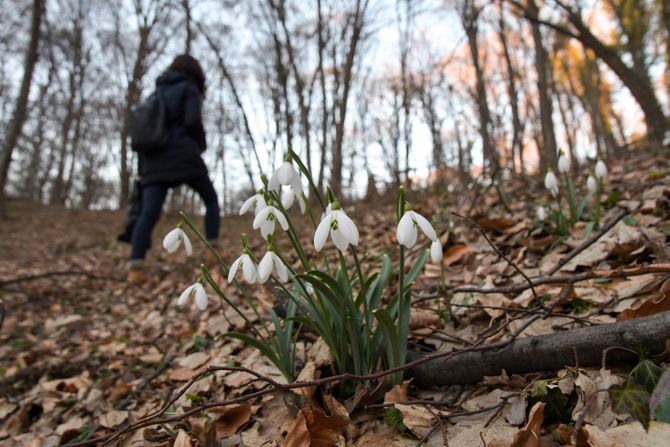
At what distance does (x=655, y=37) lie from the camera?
Answer: 38.5ft

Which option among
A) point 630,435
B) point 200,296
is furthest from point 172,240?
point 630,435

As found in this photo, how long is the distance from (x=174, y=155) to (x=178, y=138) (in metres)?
0.17

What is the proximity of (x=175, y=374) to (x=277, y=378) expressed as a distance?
647mm

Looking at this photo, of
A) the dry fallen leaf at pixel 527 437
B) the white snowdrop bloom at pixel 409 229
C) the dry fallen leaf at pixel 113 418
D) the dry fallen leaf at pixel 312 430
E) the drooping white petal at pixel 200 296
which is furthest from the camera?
the dry fallen leaf at pixel 113 418

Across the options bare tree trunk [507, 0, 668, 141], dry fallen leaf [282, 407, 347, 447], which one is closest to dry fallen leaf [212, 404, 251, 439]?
dry fallen leaf [282, 407, 347, 447]

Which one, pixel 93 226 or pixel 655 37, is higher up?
pixel 655 37

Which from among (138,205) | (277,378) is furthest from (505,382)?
(138,205)

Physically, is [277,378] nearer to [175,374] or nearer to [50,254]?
[175,374]

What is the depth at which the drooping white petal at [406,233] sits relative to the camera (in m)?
0.96

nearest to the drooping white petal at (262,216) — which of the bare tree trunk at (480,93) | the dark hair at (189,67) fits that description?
the bare tree trunk at (480,93)

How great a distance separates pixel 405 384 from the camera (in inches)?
48.4

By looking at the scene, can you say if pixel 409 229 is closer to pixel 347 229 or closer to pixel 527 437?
pixel 347 229

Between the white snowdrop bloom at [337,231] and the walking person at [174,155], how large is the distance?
3021mm

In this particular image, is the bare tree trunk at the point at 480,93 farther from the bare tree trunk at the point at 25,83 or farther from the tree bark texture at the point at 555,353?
the bare tree trunk at the point at 25,83
